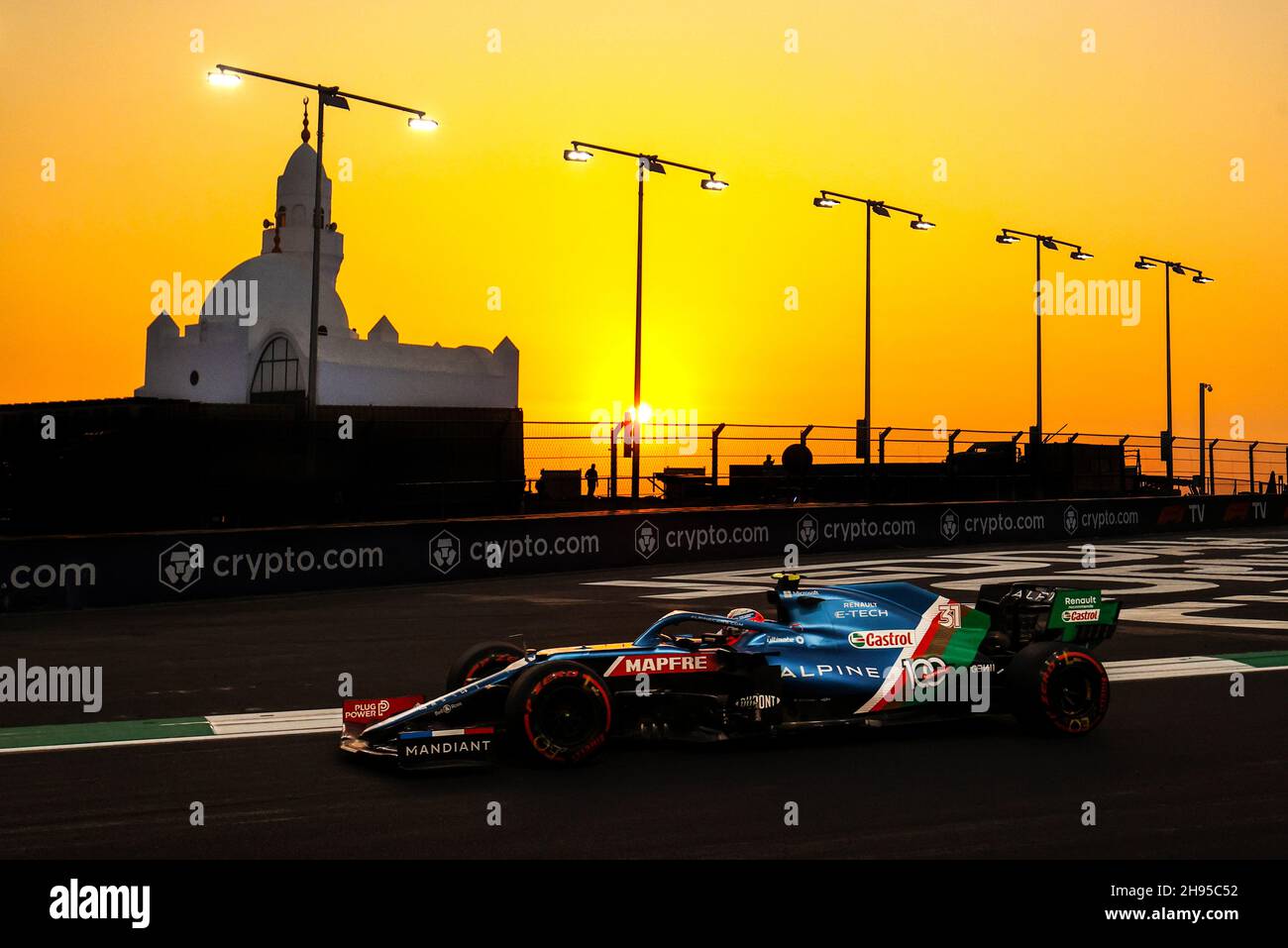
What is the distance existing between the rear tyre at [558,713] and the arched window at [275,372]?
209 feet

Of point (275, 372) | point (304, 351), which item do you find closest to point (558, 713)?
point (304, 351)

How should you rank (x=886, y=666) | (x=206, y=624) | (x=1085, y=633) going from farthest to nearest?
(x=206, y=624)
(x=1085, y=633)
(x=886, y=666)

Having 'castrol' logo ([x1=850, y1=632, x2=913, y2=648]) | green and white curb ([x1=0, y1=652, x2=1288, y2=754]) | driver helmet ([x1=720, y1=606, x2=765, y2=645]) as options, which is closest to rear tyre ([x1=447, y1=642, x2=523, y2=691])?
green and white curb ([x1=0, y1=652, x2=1288, y2=754])

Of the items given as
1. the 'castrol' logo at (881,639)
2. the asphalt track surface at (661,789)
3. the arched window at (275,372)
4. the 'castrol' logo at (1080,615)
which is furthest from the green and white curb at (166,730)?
the arched window at (275,372)

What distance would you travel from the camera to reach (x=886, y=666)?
9516 millimetres

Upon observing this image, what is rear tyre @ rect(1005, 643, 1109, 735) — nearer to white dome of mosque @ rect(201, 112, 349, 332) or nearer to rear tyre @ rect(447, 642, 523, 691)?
rear tyre @ rect(447, 642, 523, 691)

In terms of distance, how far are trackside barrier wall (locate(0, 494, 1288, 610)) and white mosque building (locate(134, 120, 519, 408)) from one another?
134ft

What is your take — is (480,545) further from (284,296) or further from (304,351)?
(284,296)

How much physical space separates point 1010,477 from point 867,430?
335 inches

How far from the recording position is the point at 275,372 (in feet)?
240

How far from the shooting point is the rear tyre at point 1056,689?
9.65 m

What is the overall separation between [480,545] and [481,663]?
→ 1492 centimetres

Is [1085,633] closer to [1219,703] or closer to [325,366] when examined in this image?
[1219,703]
